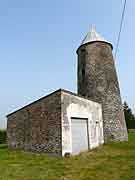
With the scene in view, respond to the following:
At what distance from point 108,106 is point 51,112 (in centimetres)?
890

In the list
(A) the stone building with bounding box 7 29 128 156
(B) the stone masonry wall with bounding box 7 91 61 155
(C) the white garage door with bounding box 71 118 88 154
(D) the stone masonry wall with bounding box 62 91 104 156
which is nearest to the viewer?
(D) the stone masonry wall with bounding box 62 91 104 156

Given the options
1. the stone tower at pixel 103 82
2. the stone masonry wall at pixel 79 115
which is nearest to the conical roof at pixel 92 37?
the stone tower at pixel 103 82

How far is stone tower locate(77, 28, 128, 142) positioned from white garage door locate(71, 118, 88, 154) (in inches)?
214

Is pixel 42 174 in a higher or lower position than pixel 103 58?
lower

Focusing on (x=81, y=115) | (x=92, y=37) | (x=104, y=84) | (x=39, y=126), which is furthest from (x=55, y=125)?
(x=92, y=37)

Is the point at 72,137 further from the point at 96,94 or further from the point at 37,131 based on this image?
the point at 96,94

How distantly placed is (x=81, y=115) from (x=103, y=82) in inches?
299

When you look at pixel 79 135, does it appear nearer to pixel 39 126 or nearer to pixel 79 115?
pixel 79 115

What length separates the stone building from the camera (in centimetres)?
1280

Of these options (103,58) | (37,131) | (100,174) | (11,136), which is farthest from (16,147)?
(103,58)

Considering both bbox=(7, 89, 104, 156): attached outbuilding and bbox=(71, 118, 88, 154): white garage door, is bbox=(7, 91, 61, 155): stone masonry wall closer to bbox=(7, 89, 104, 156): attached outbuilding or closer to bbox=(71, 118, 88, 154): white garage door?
bbox=(7, 89, 104, 156): attached outbuilding

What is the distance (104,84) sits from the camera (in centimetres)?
2108

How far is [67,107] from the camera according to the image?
13133 millimetres

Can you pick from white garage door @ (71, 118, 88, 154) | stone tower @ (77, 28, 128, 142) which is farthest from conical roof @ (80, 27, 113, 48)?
Result: white garage door @ (71, 118, 88, 154)
